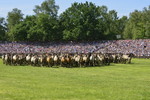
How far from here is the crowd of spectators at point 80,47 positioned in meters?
69.6

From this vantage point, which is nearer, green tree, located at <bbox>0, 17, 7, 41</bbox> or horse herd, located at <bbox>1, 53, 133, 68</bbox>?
horse herd, located at <bbox>1, 53, 133, 68</bbox>

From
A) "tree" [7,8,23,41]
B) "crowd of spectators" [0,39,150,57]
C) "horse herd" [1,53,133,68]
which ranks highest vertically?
"tree" [7,8,23,41]

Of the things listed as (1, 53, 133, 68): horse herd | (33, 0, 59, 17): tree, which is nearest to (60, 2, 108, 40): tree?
(33, 0, 59, 17): tree

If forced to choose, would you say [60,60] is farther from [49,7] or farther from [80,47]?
[49,7]

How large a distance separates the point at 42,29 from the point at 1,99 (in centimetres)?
7395

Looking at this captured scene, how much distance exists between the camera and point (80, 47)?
3029 inches

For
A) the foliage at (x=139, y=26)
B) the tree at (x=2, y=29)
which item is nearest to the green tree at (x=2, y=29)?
the tree at (x=2, y=29)

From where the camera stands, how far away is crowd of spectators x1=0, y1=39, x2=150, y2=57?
69.6m

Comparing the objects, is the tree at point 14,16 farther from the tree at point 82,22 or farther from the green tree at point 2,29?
the tree at point 82,22

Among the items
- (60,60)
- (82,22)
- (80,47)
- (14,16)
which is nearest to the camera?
(60,60)

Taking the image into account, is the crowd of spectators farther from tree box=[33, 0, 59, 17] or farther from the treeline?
tree box=[33, 0, 59, 17]

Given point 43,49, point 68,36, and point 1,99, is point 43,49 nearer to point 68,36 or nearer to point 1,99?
point 68,36

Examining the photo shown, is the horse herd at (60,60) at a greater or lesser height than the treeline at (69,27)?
lesser

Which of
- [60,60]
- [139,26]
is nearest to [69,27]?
[139,26]
